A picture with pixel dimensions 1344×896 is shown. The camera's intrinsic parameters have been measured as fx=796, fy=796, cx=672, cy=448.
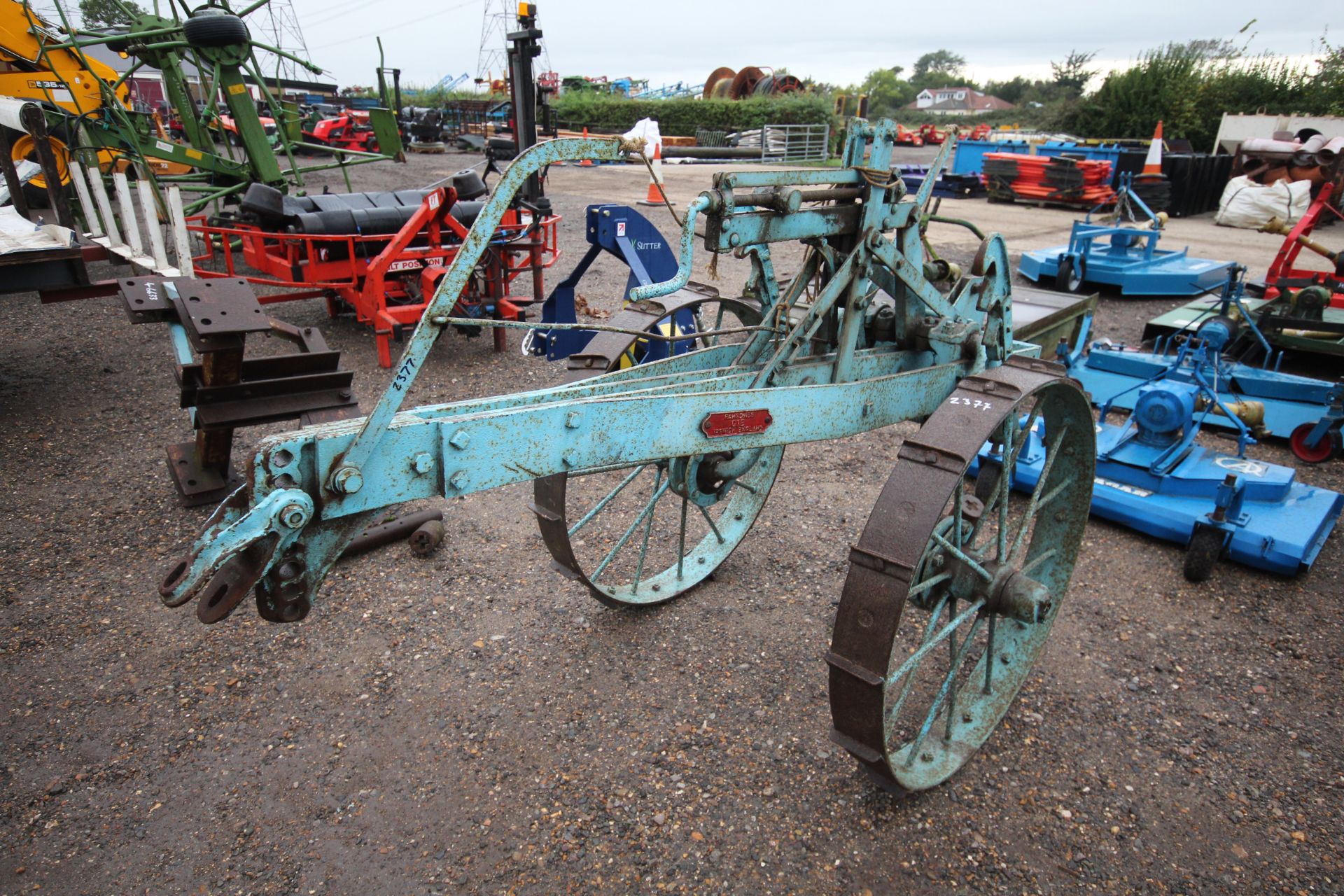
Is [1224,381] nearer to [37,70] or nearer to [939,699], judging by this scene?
[939,699]

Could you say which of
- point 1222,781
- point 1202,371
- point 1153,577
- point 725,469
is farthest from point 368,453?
point 1202,371

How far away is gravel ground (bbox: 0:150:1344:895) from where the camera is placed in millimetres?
2498

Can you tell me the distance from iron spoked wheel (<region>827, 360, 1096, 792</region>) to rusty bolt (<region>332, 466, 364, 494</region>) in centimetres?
135

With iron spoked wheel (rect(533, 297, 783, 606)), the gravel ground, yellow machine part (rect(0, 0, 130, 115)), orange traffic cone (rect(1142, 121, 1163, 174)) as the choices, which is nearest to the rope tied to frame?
iron spoked wheel (rect(533, 297, 783, 606))

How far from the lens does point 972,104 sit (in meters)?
58.9

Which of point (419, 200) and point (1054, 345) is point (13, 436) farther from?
point (1054, 345)

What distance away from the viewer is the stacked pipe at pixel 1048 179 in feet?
52.2

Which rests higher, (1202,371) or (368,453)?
(368,453)

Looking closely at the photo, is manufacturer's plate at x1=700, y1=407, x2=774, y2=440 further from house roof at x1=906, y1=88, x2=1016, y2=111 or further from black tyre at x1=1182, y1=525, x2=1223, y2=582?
house roof at x1=906, y1=88, x2=1016, y2=111

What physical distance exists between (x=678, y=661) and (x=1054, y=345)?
4833 millimetres

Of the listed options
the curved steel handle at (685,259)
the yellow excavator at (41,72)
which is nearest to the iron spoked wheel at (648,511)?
the curved steel handle at (685,259)

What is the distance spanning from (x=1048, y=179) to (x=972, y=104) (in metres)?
49.0

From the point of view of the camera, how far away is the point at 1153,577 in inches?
162

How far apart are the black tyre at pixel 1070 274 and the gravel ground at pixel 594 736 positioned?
234 inches
